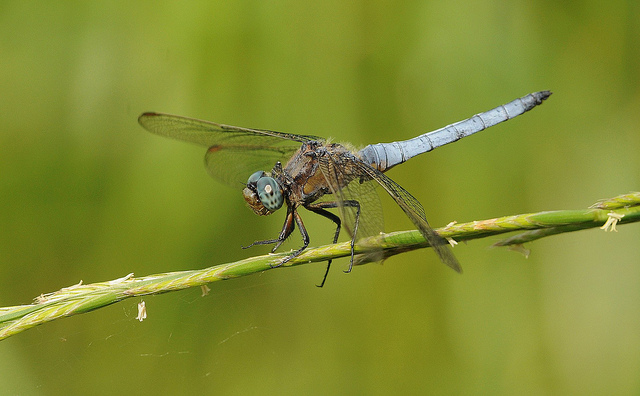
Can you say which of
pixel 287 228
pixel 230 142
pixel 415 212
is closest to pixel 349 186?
pixel 287 228

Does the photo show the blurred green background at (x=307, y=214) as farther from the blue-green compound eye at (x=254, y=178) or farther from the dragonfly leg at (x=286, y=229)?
the blue-green compound eye at (x=254, y=178)

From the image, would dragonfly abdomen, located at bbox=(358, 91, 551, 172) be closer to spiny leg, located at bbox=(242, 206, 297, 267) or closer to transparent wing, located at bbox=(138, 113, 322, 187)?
transparent wing, located at bbox=(138, 113, 322, 187)

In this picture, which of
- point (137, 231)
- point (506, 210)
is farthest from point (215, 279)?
point (506, 210)

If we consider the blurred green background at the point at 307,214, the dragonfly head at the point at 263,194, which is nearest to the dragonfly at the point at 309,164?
the dragonfly head at the point at 263,194

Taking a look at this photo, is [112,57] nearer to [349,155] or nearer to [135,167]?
Answer: [135,167]

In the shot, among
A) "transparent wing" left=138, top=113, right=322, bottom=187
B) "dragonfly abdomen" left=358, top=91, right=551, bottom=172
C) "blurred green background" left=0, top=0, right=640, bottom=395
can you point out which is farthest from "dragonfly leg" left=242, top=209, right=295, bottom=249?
"dragonfly abdomen" left=358, top=91, right=551, bottom=172

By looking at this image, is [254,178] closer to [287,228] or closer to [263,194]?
[263,194]
